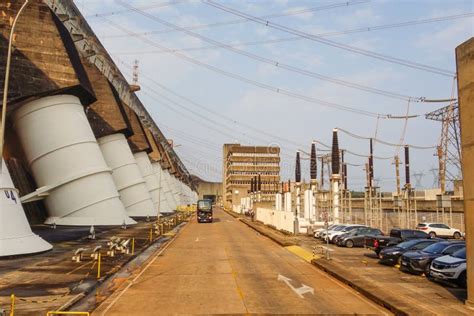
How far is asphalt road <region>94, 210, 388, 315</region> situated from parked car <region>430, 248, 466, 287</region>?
3670 millimetres

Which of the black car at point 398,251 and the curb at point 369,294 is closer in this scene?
the curb at point 369,294

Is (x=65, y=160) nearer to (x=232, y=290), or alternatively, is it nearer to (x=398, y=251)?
(x=232, y=290)

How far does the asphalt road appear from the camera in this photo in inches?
471

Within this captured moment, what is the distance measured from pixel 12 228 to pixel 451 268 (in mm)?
19637

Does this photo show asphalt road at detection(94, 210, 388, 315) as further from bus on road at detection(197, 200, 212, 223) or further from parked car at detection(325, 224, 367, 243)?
bus on road at detection(197, 200, 212, 223)

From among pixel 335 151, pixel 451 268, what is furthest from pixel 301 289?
pixel 335 151

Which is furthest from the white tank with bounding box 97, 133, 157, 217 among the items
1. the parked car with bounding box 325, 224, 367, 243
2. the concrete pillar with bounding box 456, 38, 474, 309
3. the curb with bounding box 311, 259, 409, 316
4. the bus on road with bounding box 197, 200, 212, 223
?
the concrete pillar with bounding box 456, 38, 474, 309

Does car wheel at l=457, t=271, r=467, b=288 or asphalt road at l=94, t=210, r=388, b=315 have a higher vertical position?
car wheel at l=457, t=271, r=467, b=288

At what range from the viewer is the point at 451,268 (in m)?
15.8

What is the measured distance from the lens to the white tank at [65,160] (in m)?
37.2

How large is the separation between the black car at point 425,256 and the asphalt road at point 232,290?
12.8 ft

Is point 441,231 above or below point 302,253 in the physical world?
above

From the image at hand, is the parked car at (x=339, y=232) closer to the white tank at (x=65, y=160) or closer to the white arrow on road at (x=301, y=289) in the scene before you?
the white arrow on road at (x=301, y=289)

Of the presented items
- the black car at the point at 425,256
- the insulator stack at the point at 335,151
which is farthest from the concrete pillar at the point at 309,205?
the black car at the point at 425,256
